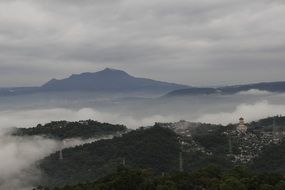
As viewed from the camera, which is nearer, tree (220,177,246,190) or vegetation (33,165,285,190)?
tree (220,177,246,190)

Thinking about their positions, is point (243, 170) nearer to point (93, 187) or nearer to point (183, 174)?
point (183, 174)

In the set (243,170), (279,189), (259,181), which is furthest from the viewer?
(243,170)

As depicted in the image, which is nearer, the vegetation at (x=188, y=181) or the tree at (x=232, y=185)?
the tree at (x=232, y=185)

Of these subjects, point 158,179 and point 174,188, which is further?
point 158,179

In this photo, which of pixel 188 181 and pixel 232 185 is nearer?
pixel 232 185

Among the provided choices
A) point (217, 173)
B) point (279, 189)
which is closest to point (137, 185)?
point (217, 173)

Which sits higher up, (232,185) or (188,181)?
(232,185)

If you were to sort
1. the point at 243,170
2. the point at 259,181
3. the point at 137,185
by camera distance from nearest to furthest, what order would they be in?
the point at 259,181 < the point at 137,185 < the point at 243,170

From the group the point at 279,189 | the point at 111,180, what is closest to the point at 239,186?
the point at 279,189

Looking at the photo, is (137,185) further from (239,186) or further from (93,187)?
(239,186)
